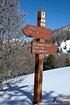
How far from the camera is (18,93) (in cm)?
800

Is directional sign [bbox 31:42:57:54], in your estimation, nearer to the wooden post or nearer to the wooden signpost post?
the wooden signpost post

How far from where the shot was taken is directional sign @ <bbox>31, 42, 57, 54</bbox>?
6734 millimetres

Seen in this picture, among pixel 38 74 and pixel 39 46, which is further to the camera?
pixel 38 74

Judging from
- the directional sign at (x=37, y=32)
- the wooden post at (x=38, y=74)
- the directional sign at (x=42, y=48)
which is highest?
the directional sign at (x=37, y=32)

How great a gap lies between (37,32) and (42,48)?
1.55ft

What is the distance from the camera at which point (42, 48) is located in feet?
23.1

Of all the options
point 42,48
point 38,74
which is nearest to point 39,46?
point 42,48

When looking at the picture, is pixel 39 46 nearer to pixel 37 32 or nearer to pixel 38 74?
pixel 37 32

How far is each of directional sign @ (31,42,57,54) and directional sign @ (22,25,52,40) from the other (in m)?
0.22

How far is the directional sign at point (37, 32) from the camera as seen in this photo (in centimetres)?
659

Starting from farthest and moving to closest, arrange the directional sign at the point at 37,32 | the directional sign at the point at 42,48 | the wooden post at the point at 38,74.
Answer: the wooden post at the point at 38,74
the directional sign at the point at 42,48
the directional sign at the point at 37,32

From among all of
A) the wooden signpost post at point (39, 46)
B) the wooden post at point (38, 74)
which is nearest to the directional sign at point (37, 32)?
the wooden signpost post at point (39, 46)

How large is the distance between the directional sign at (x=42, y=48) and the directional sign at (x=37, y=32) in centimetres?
22

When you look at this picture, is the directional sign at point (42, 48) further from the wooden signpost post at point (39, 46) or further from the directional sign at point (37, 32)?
the directional sign at point (37, 32)
